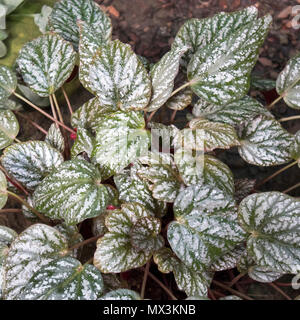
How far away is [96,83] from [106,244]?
43 centimetres

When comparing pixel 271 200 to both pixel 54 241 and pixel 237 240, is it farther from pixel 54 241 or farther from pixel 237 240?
pixel 54 241

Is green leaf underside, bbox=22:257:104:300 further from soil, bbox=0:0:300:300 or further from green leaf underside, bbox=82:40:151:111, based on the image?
soil, bbox=0:0:300:300

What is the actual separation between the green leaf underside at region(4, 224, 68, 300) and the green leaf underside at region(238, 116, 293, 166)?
22.6 inches

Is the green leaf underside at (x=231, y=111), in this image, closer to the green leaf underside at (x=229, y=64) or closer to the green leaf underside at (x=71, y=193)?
the green leaf underside at (x=229, y=64)

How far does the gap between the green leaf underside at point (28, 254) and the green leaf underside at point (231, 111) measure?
553 mm

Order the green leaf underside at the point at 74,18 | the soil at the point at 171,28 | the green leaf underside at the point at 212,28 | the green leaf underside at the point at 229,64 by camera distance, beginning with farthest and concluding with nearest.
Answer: the soil at the point at 171,28 < the green leaf underside at the point at 74,18 < the green leaf underside at the point at 212,28 < the green leaf underside at the point at 229,64

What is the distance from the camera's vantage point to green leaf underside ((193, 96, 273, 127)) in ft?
3.58

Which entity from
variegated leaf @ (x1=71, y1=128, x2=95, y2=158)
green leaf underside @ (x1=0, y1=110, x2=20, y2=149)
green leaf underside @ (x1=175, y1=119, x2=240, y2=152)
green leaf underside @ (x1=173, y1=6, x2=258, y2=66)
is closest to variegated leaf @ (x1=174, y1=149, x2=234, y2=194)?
green leaf underside @ (x1=175, y1=119, x2=240, y2=152)

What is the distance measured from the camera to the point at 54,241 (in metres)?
0.94

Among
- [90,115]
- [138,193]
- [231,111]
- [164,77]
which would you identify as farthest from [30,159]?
[231,111]

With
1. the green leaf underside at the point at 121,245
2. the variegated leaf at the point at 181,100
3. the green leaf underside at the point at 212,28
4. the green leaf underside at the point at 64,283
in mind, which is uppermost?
the green leaf underside at the point at 212,28

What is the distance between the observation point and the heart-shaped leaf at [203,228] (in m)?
0.89

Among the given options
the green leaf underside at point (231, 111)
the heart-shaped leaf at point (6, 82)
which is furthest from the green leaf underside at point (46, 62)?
the green leaf underside at point (231, 111)
